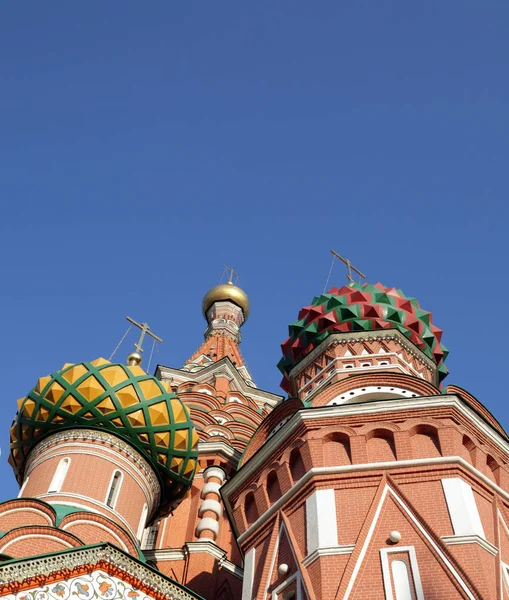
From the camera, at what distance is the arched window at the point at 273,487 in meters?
10.2

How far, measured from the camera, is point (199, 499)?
16.9 m

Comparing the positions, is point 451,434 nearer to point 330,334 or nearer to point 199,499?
point 330,334

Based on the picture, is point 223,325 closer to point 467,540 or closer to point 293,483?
point 293,483

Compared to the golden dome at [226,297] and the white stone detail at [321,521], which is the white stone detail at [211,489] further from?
the golden dome at [226,297]

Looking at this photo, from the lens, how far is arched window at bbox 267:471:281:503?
10203mm

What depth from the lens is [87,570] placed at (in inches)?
311

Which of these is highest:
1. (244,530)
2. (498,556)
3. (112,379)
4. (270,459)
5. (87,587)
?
(112,379)

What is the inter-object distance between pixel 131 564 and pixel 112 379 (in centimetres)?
576

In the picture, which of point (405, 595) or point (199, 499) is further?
point (199, 499)

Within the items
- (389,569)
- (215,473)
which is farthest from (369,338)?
(389,569)

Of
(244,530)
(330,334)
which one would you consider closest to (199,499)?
(330,334)

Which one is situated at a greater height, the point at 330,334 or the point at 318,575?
the point at 330,334

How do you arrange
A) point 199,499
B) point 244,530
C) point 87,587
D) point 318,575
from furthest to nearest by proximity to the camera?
point 199,499, point 244,530, point 318,575, point 87,587

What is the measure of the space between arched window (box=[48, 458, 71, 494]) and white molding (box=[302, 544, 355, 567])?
5260 mm
